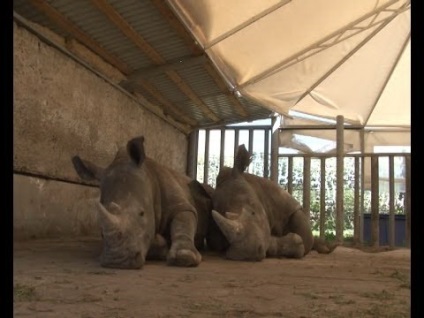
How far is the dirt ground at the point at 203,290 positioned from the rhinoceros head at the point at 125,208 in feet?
0.51

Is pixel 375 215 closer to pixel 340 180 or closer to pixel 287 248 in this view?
pixel 340 180

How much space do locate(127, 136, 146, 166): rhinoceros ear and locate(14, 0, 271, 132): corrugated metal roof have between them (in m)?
1.81

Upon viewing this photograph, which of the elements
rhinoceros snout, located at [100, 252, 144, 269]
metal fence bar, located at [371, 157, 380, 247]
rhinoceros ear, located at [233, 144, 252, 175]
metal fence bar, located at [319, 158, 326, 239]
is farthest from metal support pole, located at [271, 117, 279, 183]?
rhinoceros snout, located at [100, 252, 144, 269]

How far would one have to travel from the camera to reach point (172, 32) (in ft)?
21.1

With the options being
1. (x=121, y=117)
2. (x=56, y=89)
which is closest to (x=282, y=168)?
(x=121, y=117)

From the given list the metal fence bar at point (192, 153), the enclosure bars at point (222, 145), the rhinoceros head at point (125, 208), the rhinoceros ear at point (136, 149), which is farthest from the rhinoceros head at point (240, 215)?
the metal fence bar at point (192, 153)

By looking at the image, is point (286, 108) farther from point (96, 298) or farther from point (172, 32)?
point (96, 298)

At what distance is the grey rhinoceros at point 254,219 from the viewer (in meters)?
4.74

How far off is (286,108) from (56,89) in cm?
506

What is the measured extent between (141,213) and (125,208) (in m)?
0.17

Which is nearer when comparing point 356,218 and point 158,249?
point 158,249

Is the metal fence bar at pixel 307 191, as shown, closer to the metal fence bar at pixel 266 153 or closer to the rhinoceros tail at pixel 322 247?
the metal fence bar at pixel 266 153

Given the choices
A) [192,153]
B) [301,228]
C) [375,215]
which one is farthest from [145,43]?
[192,153]

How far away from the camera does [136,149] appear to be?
15.1 ft
